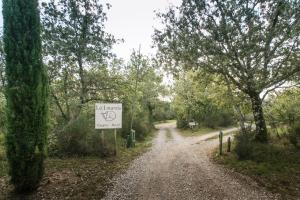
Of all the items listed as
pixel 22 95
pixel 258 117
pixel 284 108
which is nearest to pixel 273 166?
pixel 258 117

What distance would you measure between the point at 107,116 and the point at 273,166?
7.37m

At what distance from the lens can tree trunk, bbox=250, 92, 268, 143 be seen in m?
12.1

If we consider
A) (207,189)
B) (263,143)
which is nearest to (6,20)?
(207,189)

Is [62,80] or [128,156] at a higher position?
[62,80]

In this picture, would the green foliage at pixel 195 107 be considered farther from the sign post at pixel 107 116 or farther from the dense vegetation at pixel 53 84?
the sign post at pixel 107 116

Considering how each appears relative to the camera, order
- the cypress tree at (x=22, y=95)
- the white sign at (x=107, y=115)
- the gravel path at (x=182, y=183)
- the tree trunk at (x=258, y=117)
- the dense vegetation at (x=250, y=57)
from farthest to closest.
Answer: the tree trunk at (x=258, y=117), the white sign at (x=107, y=115), the dense vegetation at (x=250, y=57), the gravel path at (x=182, y=183), the cypress tree at (x=22, y=95)

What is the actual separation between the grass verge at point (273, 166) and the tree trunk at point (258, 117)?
709 mm

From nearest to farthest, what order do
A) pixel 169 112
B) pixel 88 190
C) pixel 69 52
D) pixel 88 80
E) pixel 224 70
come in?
pixel 88 190, pixel 224 70, pixel 69 52, pixel 88 80, pixel 169 112

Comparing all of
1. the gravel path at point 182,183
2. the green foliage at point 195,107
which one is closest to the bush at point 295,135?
the gravel path at point 182,183

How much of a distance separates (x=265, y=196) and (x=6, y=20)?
773 centimetres

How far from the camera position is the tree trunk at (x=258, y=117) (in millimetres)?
12141

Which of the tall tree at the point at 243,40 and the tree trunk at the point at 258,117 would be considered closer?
the tall tree at the point at 243,40

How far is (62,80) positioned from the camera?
13109mm

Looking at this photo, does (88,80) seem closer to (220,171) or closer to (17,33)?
(17,33)
